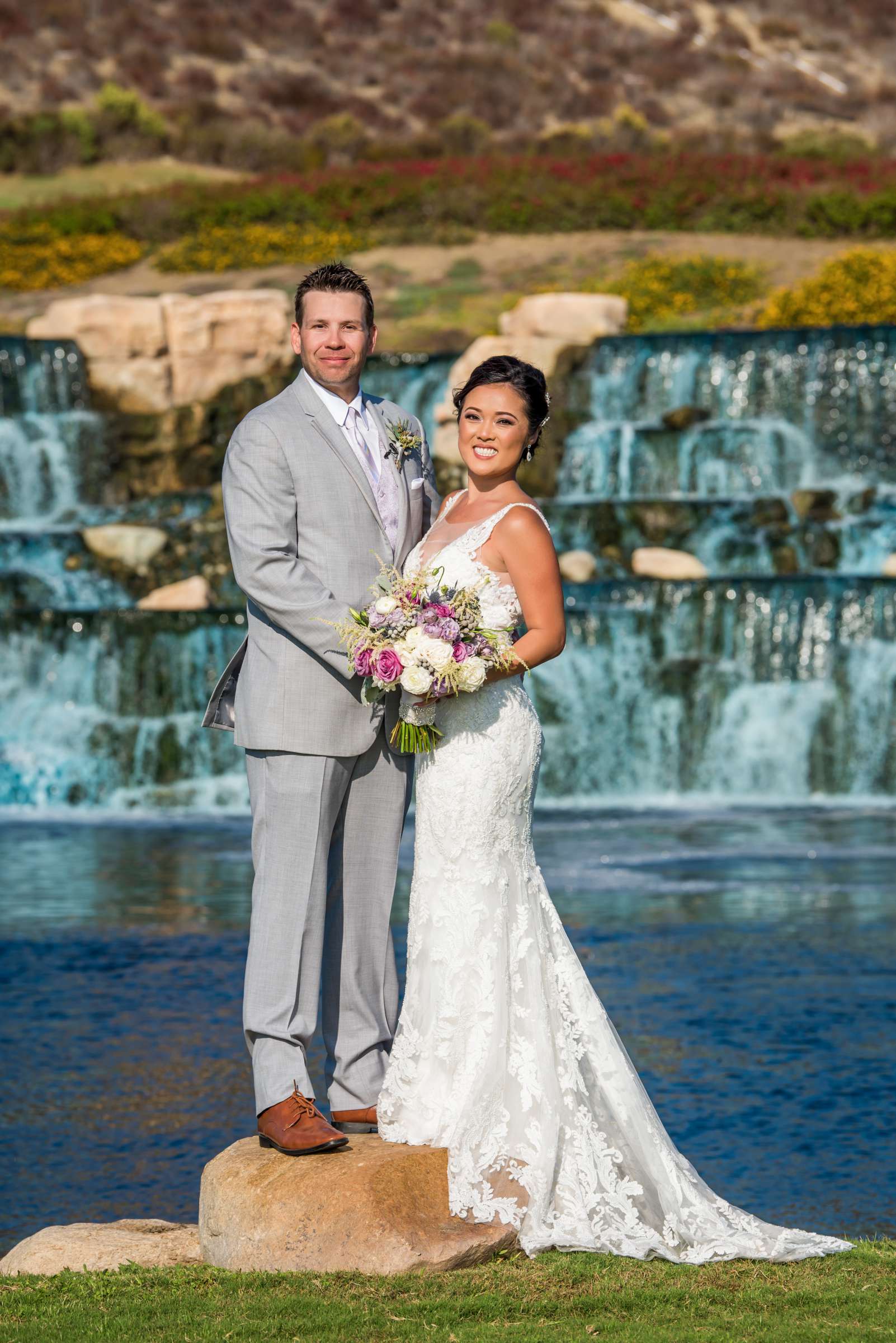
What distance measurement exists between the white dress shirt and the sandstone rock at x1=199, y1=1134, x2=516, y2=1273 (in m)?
1.86

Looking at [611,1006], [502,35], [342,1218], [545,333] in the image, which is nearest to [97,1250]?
[342,1218]

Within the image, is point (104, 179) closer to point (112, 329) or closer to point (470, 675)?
point (112, 329)

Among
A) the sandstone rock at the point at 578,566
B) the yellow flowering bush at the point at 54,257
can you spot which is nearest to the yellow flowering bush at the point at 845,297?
the sandstone rock at the point at 578,566

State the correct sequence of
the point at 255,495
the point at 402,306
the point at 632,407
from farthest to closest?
the point at 402,306
the point at 632,407
the point at 255,495

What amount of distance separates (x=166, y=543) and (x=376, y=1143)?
47.7ft

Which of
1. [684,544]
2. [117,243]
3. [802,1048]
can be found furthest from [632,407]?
[802,1048]

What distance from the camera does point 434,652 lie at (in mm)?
4520

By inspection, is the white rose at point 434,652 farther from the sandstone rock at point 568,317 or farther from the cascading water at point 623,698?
the sandstone rock at point 568,317

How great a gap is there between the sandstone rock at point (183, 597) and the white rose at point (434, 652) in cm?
1280

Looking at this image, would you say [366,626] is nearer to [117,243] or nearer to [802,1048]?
[802,1048]

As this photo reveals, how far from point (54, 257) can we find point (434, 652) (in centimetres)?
2653

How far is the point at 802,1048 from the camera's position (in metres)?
7.14

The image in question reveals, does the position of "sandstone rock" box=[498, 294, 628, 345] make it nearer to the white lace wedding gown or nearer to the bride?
the bride

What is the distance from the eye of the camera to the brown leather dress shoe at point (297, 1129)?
14.9 feet
